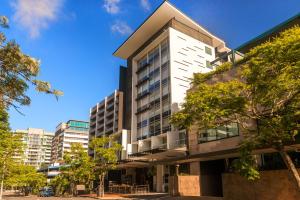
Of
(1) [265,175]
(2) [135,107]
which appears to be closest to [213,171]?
(1) [265,175]

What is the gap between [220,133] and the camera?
30.4 meters

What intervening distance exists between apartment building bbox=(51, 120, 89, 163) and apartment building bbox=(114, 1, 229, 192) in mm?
93483

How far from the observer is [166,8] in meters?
55.2

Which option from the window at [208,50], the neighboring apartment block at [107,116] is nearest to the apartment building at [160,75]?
the window at [208,50]

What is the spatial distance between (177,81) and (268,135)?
124 feet

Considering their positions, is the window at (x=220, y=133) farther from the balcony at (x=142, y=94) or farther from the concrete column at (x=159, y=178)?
the balcony at (x=142, y=94)

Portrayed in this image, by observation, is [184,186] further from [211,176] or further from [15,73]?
[15,73]

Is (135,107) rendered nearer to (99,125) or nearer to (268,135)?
(99,125)

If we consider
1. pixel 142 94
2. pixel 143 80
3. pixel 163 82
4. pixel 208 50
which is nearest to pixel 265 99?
pixel 163 82

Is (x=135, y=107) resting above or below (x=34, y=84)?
above

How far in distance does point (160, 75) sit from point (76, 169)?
23.7 m

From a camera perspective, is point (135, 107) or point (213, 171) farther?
point (135, 107)

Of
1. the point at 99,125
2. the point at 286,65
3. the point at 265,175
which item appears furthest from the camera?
the point at 99,125

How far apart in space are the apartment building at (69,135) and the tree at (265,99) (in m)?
140
